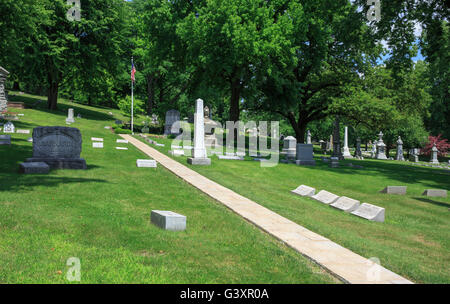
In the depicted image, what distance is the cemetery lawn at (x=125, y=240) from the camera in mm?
4605

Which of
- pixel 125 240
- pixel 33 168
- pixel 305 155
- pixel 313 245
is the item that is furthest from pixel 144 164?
pixel 305 155

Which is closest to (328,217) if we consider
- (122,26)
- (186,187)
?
(186,187)

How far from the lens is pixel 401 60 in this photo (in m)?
22.8

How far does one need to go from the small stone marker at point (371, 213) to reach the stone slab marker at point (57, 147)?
10.3 metres

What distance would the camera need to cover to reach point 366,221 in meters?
9.41

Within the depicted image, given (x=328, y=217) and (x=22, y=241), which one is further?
(x=328, y=217)

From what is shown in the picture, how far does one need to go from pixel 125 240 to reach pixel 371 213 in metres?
6.99

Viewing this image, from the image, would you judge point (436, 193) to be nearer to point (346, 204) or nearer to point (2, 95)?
point (346, 204)

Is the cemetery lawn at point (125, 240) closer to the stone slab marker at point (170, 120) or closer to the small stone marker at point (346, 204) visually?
the small stone marker at point (346, 204)

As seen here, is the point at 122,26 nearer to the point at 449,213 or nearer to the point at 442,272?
the point at 449,213

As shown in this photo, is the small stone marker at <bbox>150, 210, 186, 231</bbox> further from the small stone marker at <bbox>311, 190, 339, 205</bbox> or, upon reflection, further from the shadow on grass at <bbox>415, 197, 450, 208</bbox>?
the shadow on grass at <bbox>415, 197, 450, 208</bbox>
